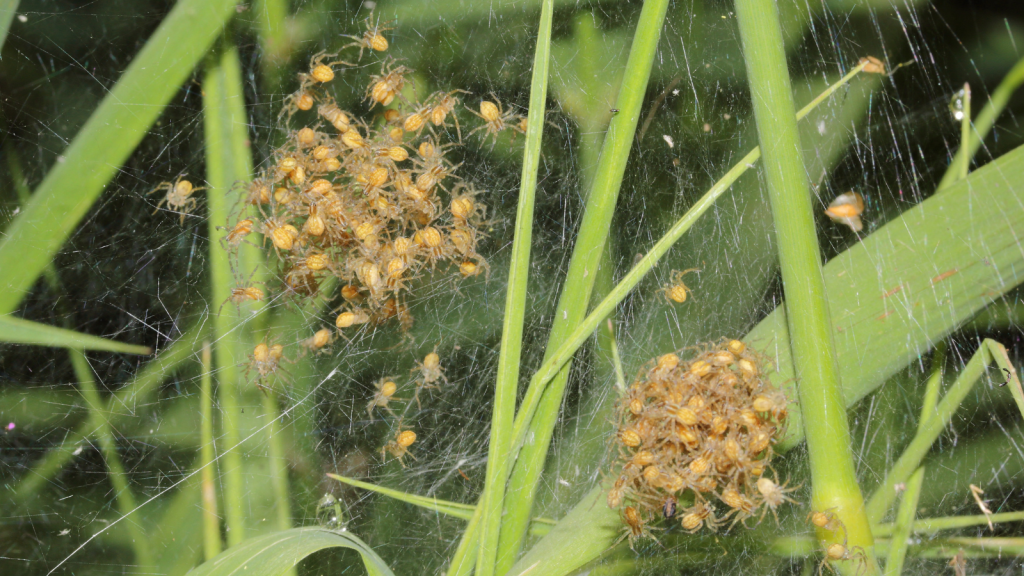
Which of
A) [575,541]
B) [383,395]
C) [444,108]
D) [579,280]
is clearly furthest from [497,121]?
[575,541]

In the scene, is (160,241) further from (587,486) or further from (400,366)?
(587,486)

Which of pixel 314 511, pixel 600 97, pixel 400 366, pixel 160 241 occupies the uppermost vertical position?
pixel 600 97

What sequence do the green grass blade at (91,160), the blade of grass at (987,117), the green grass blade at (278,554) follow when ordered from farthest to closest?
the blade of grass at (987,117), the green grass blade at (91,160), the green grass blade at (278,554)

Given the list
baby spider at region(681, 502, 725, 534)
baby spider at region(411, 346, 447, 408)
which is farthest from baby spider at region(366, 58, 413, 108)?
baby spider at region(681, 502, 725, 534)

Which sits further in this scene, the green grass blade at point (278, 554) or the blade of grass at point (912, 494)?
the blade of grass at point (912, 494)

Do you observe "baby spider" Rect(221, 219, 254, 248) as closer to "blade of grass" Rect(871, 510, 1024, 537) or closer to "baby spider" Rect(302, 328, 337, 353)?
"baby spider" Rect(302, 328, 337, 353)

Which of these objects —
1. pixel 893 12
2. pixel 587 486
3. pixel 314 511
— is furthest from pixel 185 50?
pixel 893 12

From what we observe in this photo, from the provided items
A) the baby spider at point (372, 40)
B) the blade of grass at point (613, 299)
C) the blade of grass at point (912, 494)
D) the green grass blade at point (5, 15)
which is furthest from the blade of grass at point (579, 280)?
the green grass blade at point (5, 15)

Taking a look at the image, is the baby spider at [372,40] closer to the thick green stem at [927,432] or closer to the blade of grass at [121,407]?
the blade of grass at [121,407]
